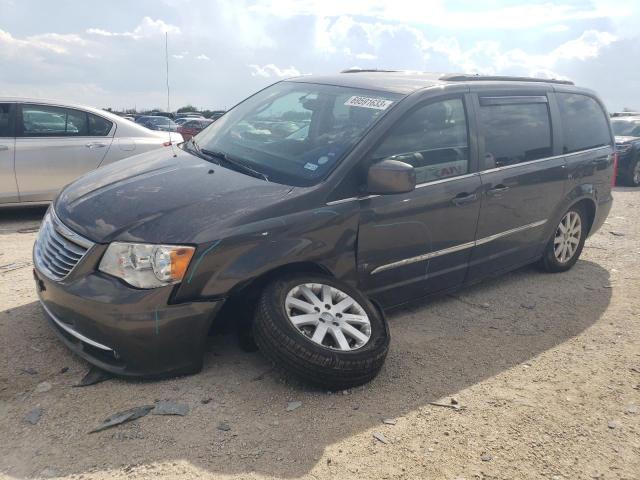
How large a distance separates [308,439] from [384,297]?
1.35 metres

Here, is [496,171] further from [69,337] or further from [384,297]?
[69,337]

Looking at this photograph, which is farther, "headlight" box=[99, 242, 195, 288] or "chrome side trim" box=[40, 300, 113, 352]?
"chrome side trim" box=[40, 300, 113, 352]

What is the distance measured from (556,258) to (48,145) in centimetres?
573

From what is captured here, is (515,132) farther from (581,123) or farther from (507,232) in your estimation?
(581,123)

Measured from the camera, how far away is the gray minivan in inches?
120

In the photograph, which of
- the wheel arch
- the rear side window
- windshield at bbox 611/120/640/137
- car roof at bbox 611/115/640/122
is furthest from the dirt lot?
car roof at bbox 611/115/640/122

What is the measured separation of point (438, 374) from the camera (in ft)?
11.7

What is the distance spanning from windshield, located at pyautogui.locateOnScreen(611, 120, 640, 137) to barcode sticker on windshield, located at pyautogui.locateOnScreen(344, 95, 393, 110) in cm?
1143

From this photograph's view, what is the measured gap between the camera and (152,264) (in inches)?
117

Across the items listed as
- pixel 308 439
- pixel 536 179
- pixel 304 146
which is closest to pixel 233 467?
pixel 308 439

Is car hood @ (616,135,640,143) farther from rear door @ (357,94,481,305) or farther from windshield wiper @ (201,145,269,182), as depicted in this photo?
windshield wiper @ (201,145,269,182)

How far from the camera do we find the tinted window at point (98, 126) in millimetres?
7216

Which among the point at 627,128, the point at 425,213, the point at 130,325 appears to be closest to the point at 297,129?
the point at 425,213

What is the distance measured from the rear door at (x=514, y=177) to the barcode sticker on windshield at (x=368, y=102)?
0.87 m
